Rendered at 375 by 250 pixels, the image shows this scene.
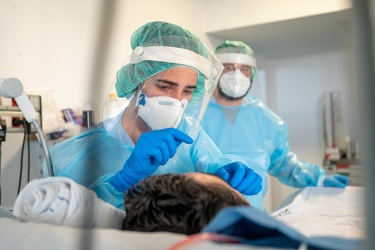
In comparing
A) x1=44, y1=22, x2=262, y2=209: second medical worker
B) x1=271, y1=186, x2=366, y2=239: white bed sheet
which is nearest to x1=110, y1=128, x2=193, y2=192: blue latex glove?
x1=44, y1=22, x2=262, y2=209: second medical worker

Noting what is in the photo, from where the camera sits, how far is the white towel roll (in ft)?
2.54

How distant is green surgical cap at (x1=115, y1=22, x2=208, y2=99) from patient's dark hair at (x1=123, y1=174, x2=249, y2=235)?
1.46 feet

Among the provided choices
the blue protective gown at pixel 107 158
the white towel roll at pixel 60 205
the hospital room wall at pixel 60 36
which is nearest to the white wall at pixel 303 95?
the hospital room wall at pixel 60 36

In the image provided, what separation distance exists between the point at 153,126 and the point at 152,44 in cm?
24

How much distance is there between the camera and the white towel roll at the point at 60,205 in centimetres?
77

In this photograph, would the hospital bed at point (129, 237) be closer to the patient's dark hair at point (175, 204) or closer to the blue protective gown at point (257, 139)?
the patient's dark hair at point (175, 204)

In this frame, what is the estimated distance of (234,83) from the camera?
1.94m

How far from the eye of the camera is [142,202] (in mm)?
796

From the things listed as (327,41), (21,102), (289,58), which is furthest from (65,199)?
(289,58)

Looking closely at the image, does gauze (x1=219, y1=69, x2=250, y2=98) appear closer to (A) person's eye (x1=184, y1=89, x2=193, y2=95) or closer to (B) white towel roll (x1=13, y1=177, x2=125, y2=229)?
(A) person's eye (x1=184, y1=89, x2=193, y2=95)

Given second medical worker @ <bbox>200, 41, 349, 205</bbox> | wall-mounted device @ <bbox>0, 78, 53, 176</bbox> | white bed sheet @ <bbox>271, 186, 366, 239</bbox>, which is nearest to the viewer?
wall-mounted device @ <bbox>0, 78, 53, 176</bbox>

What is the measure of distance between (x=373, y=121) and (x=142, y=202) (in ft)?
1.70

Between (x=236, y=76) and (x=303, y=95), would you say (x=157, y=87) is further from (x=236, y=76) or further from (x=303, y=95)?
(x=303, y=95)

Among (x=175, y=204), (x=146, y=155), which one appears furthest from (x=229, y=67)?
(x=175, y=204)
